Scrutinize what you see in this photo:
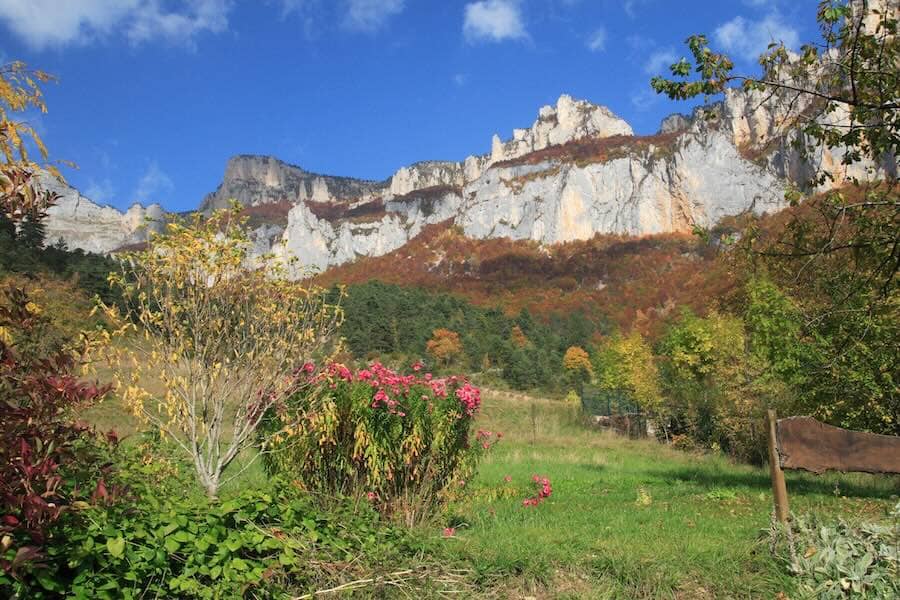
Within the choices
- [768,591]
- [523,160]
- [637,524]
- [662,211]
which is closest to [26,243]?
[637,524]

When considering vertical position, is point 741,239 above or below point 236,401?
above

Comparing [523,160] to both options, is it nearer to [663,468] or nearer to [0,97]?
[663,468]

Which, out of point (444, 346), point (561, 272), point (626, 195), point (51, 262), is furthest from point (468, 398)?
point (626, 195)

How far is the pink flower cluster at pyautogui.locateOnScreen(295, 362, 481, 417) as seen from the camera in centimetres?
672

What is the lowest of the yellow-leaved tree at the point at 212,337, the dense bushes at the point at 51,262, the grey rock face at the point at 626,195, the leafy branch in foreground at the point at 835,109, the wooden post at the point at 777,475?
the wooden post at the point at 777,475

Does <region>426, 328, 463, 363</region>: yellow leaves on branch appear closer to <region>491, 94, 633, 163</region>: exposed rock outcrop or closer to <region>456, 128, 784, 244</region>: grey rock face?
<region>456, 128, 784, 244</region>: grey rock face

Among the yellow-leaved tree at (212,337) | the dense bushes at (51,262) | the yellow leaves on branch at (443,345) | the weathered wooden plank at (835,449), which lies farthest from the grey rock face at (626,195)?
the weathered wooden plank at (835,449)

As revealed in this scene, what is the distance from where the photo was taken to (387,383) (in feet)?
22.8

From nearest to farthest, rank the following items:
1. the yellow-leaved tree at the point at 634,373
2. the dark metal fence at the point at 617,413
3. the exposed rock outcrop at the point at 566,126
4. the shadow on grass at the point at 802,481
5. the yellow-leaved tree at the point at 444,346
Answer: the shadow on grass at the point at 802,481 < the yellow-leaved tree at the point at 634,373 < the dark metal fence at the point at 617,413 < the yellow-leaved tree at the point at 444,346 < the exposed rock outcrop at the point at 566,126

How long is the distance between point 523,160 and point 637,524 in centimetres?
17968

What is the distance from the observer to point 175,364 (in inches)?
250

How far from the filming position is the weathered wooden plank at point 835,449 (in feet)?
14.9

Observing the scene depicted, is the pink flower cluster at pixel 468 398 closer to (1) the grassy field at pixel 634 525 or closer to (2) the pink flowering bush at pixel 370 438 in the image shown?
(2) the pink flowering bush at pixel 370 438

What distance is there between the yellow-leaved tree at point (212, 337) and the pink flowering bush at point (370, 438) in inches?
12.4
